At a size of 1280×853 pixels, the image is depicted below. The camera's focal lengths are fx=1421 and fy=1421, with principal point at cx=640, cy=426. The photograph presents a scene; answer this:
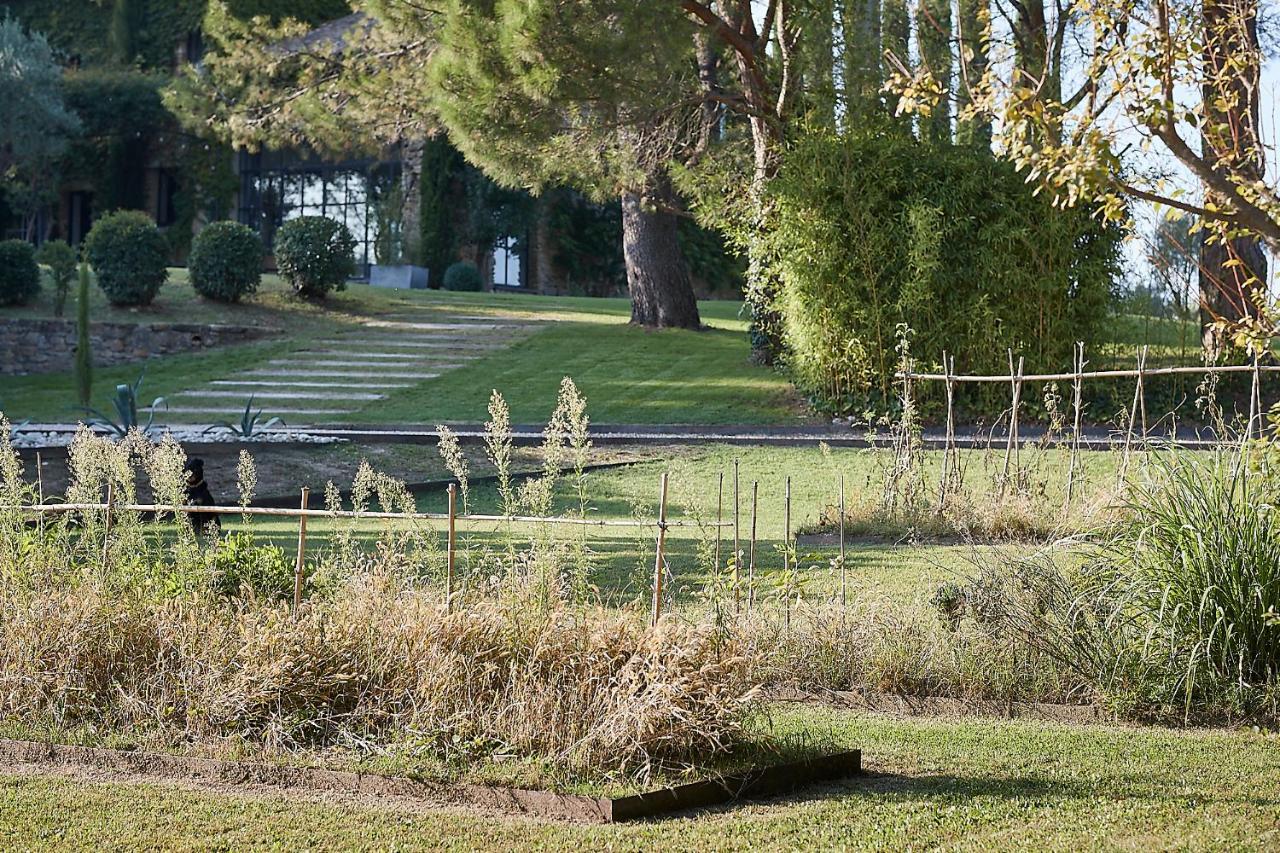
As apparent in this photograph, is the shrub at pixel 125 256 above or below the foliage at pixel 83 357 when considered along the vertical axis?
above

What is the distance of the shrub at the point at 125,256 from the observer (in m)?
21.2

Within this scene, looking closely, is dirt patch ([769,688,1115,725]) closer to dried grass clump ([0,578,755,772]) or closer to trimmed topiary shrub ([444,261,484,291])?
dried grass clump ([0,578,755,772])

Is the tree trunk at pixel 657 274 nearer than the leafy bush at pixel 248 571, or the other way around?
the leafy bush at pixel 248 571

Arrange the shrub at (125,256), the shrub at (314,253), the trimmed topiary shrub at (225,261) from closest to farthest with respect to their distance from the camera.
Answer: the shrub at (125,256) → the trimmed topiary shrub at (225,261) → the shrub at (314,253)

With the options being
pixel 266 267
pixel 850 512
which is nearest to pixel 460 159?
pixel 266 267

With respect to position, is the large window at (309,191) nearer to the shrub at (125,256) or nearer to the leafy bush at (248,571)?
the shrub at (125,256)

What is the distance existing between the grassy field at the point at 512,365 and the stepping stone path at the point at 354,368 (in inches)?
11.8

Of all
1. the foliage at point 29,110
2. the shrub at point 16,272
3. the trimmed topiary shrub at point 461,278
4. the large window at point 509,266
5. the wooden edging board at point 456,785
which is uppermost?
the foliage at point 29,110

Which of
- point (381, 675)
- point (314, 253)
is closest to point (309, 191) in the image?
point (314, 253)

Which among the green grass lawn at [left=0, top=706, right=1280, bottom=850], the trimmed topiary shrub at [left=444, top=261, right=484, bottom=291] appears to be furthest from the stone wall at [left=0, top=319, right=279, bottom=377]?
the green grass lawn at [left=0, top=706, right=1280, bottom=850]

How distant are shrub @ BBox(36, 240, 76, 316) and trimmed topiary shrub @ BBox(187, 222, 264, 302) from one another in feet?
5.77

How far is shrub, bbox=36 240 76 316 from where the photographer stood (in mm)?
21094

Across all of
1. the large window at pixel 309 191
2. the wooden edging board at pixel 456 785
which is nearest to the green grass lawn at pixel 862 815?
the wooden edging board at pixel 456 785

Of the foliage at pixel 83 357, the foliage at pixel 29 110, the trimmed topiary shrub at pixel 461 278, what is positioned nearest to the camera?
the foliage at pixel 83 357
